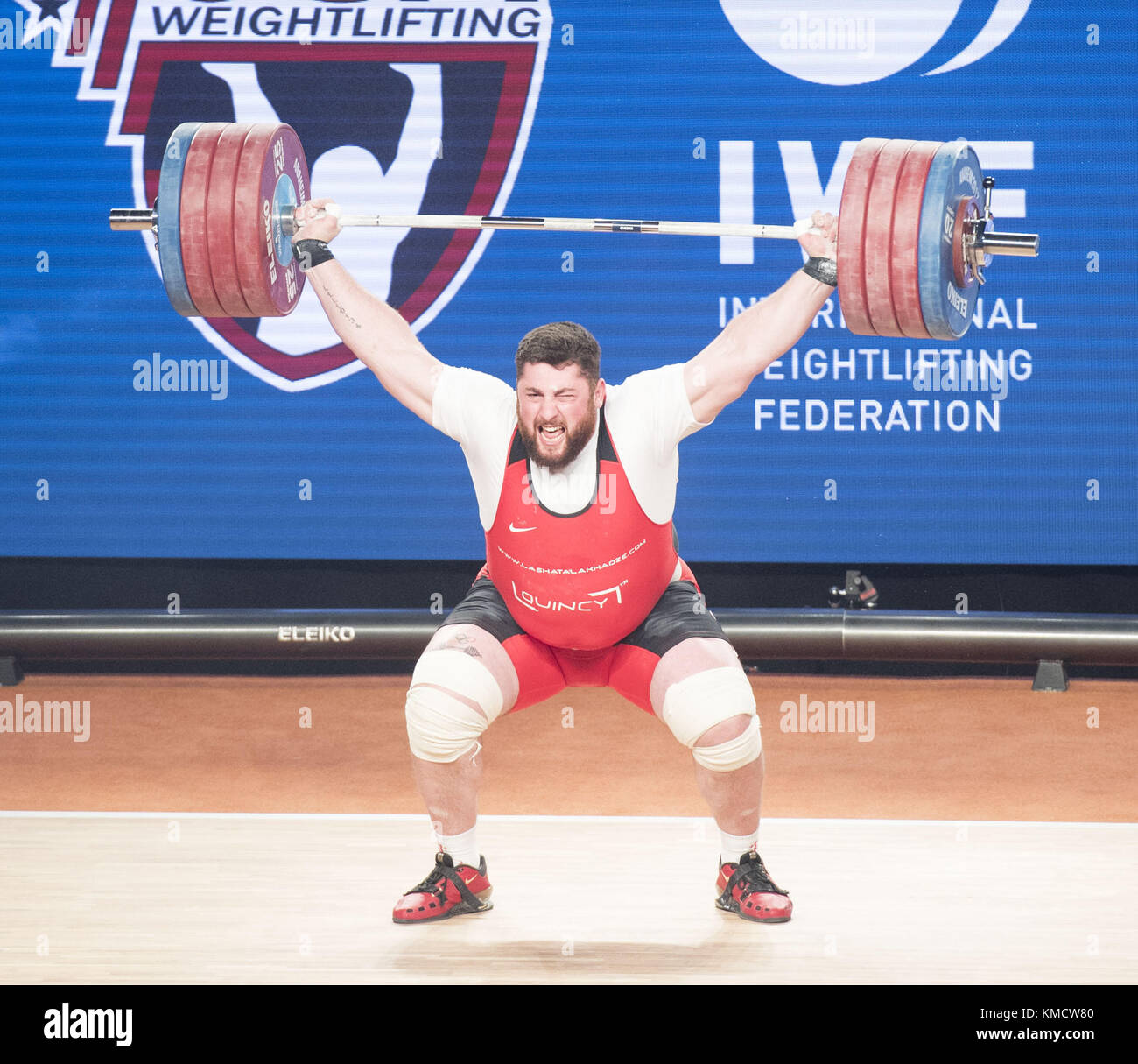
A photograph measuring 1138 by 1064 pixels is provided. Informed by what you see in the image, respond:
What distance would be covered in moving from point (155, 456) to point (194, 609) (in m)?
0.70

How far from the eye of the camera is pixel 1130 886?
3090mm

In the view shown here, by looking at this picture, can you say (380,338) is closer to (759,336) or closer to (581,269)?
(759,336)

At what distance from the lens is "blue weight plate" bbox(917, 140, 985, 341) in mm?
2908

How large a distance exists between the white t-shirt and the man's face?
2.0 inches

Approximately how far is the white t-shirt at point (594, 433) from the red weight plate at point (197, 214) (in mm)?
587

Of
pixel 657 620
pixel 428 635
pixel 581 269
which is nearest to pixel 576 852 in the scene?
pixel 657 620

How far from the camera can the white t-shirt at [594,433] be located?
298 cm

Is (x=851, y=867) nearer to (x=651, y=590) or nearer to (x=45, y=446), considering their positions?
(x=651, y=590)

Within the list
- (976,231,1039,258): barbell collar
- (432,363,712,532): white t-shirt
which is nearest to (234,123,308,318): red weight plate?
(432,363,712,532): white t-shirt

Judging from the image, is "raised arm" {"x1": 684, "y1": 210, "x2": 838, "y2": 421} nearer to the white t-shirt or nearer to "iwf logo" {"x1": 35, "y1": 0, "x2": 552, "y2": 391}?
the white t-shirt

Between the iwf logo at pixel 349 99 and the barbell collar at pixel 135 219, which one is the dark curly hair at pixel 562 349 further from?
the iwf logo at pixel 349 99

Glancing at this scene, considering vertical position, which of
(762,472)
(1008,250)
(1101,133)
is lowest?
(762,472)

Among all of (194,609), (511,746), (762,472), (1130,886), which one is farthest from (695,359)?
(194,609)

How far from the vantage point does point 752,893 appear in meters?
2.99
